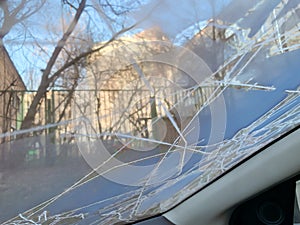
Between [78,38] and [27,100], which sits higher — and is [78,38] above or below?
above

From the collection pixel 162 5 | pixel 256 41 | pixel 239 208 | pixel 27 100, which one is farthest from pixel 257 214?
pixel 27 100

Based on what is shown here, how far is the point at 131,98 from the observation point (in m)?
1.44

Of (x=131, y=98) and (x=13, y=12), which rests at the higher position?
(x=13, y=12)

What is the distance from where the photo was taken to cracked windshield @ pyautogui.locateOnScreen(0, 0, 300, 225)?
4.26 ft

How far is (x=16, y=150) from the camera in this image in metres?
1.30

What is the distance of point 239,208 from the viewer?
1.40m

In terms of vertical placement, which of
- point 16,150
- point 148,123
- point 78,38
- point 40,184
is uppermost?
point 78,38

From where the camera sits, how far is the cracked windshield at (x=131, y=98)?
130cm

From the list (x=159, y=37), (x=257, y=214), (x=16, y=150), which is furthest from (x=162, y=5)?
(x=257, y=214)

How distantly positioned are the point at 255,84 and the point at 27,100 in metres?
1.01

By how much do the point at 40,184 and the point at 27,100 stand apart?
37 cm

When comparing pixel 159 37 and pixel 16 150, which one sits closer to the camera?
pixel 16 150

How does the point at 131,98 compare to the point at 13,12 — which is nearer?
the point at 13,12

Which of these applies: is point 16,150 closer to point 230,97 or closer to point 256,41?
point 230,97
